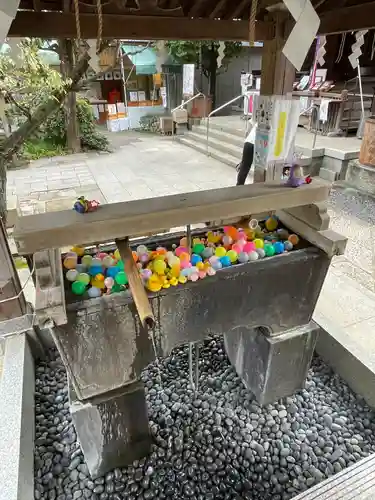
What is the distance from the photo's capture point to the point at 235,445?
7.27 feet

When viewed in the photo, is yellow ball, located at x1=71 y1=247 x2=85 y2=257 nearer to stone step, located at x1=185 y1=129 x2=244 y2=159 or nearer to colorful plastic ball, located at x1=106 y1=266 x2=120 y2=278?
colorful plastic ball, located at x1=106 y1=266 x2=120 y2=278

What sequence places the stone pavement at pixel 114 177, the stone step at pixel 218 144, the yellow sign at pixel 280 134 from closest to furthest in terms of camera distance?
the yellow sign at pixel 280 134
the stone pavement at pixel 114 177
the stone step at pixel 218 144

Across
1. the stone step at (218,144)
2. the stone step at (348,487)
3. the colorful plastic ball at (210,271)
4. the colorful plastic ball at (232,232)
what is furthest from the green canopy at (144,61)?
the stone step at (348,487)

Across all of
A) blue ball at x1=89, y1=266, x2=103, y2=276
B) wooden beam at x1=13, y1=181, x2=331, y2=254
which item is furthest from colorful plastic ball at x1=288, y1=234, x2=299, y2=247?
blue ball at x1=89, y1=266, x2=103, y2=276

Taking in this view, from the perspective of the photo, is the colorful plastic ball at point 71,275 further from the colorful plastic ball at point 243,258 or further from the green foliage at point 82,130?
the green foliage at point 82,130

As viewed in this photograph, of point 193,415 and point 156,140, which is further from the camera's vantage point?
point 156,140

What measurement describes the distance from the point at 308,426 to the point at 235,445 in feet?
1.78

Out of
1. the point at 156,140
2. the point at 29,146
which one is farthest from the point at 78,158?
the point at 156,140

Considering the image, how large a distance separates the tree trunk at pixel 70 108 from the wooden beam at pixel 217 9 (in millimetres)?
6555

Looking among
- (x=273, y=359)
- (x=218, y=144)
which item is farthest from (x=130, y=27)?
(x=218, y=144)

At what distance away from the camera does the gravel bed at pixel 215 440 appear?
78.7 inches

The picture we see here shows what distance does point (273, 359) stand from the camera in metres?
2.27

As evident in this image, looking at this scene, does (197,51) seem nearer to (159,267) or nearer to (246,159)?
(246,159)

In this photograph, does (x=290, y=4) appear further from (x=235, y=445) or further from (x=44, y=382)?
(x=44, y=382)
